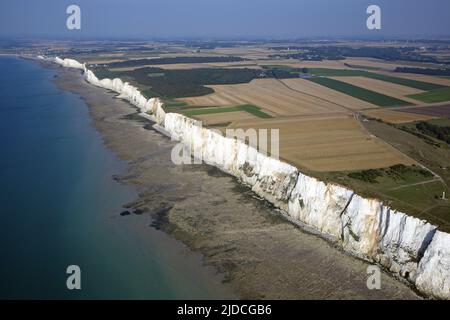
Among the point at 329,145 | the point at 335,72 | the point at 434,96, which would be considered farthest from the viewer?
the point at 335,72

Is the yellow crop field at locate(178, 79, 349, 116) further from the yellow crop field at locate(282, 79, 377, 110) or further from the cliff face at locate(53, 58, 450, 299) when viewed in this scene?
the cliff face at locate(53, 58, 450, 299)

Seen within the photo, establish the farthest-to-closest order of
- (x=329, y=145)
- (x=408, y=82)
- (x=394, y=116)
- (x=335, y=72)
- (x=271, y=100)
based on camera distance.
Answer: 1. (x=335, y=72)
2. (x=408, y=82)
3. (x=271, y=100)
4. (x=394, y=116)
5. (x=329, y=145)

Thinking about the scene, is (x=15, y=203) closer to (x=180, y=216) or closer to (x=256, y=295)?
(x=180, y=216)

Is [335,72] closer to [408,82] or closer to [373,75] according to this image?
[373,75]

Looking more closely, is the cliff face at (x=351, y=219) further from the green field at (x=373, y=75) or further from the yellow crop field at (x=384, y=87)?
the green field at (x=373, y=75)

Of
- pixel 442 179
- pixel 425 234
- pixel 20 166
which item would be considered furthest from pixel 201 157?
pixel 425 234

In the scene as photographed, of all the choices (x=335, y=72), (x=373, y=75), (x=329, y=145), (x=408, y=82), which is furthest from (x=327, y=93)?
(x=329, y=145)

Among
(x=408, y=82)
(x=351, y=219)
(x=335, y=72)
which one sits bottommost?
(x=351, y=219)

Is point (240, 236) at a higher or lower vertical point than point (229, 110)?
lower

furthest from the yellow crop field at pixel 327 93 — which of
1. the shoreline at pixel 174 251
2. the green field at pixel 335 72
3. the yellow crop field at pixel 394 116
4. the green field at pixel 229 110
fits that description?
the shoreline at pixel 174 251
